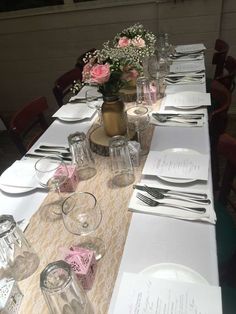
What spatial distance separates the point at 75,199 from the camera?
0.91 meters

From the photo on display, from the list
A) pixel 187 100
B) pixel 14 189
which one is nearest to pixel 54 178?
pixel 14 189

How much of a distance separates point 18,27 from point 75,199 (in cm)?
290

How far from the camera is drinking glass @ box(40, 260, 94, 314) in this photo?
0.60 m

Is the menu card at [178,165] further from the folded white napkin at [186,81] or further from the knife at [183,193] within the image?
the folded white napkin at [186,81]

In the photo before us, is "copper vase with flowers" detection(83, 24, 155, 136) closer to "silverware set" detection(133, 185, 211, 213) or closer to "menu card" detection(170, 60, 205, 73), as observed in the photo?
"silverware set" detection(133, 185, 211, 213)

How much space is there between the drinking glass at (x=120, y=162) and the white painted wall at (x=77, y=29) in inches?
87.8

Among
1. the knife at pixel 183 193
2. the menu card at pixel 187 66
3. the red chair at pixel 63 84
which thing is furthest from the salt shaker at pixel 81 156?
the menu card at pixel 187 66

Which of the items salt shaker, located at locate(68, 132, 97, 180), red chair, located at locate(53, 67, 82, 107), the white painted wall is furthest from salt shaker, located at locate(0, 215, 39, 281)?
the white painted wall

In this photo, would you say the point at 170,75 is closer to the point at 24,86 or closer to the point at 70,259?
the point at 70,259

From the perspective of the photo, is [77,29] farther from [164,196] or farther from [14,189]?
[164,196]

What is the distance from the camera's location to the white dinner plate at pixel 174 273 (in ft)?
2.43

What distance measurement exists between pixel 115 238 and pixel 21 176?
53 cm

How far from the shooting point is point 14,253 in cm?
84

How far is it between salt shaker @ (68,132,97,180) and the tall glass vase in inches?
6.5
